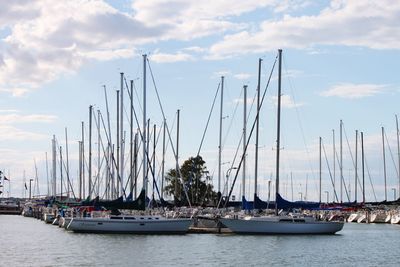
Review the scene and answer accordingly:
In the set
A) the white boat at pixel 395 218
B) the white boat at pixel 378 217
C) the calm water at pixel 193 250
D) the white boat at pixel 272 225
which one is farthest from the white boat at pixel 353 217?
the white boat at pixel 272 225

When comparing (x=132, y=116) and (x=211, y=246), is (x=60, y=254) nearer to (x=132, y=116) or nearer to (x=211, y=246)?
(x=211, y=246)

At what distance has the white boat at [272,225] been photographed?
71438 mm

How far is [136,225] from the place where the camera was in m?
71.6

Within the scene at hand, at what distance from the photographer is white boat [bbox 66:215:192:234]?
2822 inches

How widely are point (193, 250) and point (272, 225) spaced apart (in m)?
14.0

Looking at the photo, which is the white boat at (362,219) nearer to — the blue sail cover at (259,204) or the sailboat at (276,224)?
the sailboat at (276,224)

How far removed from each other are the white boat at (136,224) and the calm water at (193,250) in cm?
125

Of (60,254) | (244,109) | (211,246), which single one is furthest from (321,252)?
(244,109)

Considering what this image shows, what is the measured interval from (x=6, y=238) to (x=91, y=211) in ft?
30.9

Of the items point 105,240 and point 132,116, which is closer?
point 105,240

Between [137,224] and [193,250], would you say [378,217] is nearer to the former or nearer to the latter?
[137,224]

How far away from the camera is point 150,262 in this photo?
167 ft

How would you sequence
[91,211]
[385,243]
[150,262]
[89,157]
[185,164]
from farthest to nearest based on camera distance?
[185,164], [89,157], [91,211], [385,243], [150,262]

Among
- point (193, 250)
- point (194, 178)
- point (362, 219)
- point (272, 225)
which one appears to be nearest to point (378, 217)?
point (362, 219)
